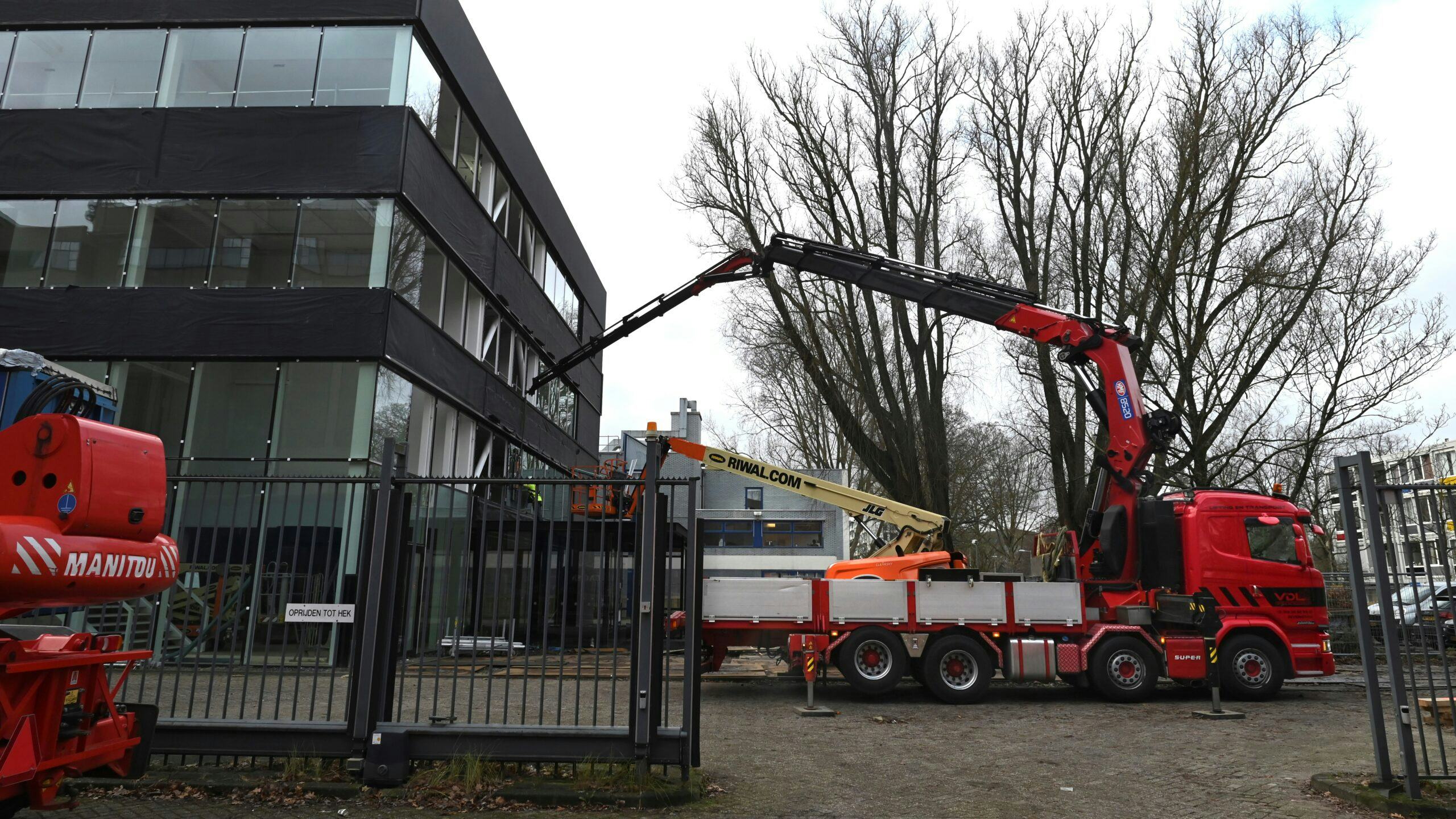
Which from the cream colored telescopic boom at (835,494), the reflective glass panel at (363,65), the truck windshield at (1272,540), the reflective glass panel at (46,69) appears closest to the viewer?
the truck windshield at (1272,540)

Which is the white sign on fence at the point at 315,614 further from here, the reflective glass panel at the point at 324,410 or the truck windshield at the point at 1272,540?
the truck windshield at the point at 1272,540

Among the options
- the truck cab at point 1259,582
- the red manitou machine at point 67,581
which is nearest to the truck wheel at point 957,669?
the truck cab at point 1259,582

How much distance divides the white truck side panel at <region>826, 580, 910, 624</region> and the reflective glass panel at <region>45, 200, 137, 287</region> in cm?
1489

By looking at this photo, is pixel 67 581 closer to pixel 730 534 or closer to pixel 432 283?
pixel 432 283

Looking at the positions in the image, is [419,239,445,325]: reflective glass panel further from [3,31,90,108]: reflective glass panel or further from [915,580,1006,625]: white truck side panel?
[915,580,1006,625]: white truck side panel

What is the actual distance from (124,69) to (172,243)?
13.5 ft

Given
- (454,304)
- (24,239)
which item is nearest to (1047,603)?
(454,304)

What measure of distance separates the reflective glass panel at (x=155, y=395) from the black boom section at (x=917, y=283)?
12009 mm

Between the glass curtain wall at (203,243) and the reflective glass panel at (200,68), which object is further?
the reflective glass panel at (200,68)

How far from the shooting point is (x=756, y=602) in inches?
506

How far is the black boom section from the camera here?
52.9ft

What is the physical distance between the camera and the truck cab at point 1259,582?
12836 millimetres

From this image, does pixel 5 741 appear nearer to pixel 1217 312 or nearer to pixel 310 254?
pixel 310 254

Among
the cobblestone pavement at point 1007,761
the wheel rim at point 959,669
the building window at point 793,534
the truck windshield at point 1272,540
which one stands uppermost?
the building window at point 793,534
